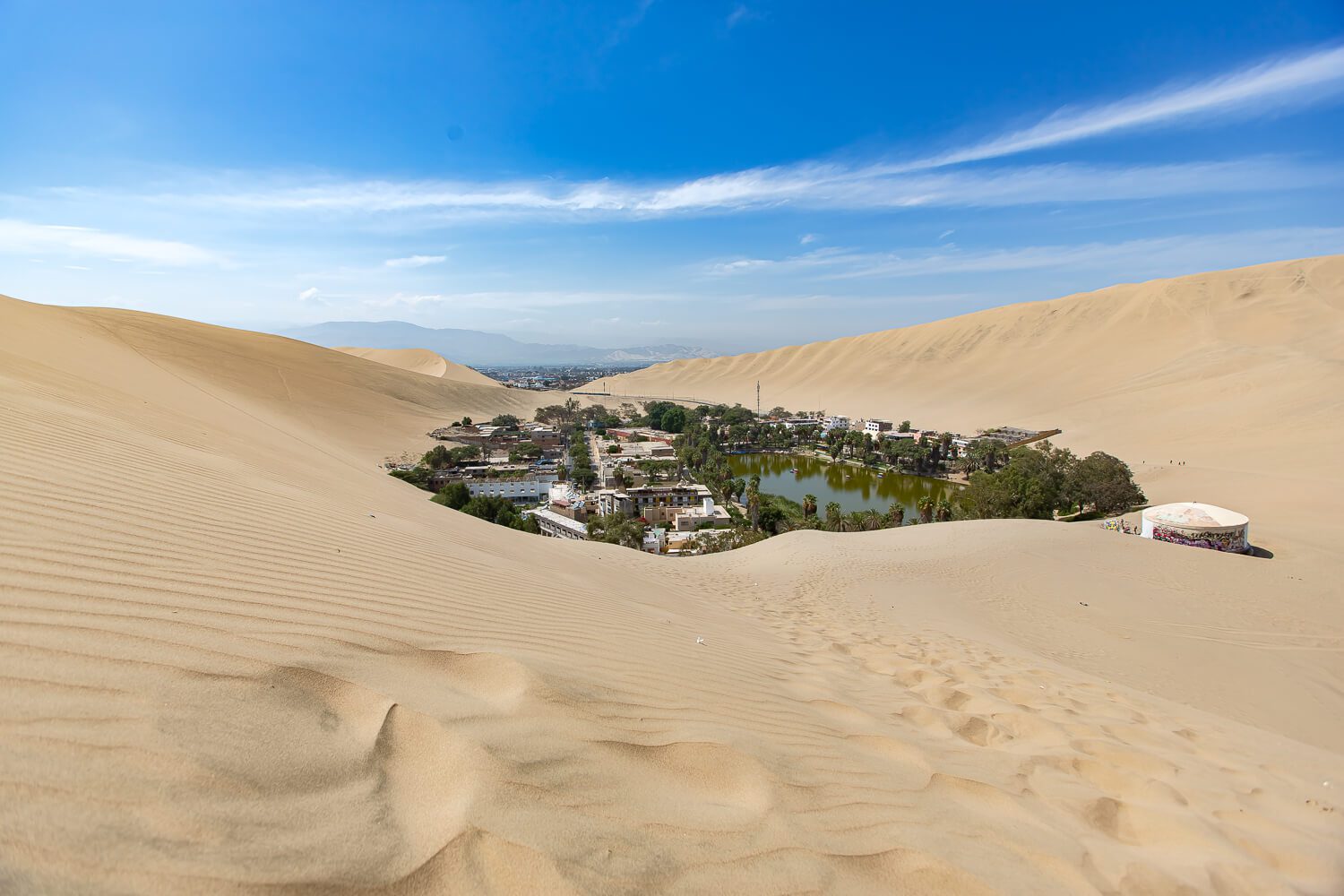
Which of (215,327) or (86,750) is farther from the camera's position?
(215,327)

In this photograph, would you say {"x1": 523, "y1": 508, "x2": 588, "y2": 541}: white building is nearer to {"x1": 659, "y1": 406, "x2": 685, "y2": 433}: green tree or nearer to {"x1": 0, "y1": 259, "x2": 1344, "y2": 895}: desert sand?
{"x1": 0, "y1": 259, "x2": 1344, "y2": 895}: desert sand

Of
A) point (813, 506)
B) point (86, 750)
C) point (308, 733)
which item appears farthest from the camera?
point (813, 506)

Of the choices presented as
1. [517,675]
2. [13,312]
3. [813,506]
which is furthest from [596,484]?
[517,675]

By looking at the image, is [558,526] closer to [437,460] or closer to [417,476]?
[417,476]

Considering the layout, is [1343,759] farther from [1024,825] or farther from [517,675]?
[517,675]

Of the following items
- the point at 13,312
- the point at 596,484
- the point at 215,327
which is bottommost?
the point at 596,484

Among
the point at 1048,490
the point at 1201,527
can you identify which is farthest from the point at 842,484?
the point at 1201,527
